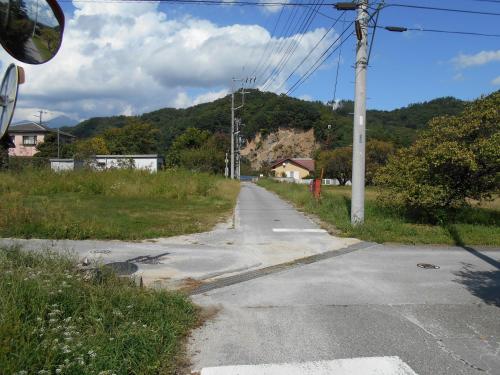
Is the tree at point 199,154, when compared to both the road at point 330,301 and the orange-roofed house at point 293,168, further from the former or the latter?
the road at point 330,301

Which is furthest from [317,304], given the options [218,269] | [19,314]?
[19,314]

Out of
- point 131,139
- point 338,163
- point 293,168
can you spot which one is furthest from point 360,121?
point 293,168

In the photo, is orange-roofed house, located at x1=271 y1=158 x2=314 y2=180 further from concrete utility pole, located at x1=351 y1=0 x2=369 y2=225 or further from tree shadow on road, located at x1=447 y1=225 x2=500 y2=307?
tree shadow on road, located at x1=447 y1=225 x2=500 y2=307

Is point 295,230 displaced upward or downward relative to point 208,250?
upward

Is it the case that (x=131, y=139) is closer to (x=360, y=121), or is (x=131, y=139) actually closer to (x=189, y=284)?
(x=360, y=121)

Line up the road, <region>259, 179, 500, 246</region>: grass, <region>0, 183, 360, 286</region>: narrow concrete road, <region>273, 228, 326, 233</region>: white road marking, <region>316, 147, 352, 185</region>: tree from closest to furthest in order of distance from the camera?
the road
<region>0, 183, 360, 286</region>: narrow concrete road
<region>259, 179, 500, 246</region>: grass
<region>273, 228, 326, 233</region>: white road marking
<region>316, 147, 352, 185</region>: tree

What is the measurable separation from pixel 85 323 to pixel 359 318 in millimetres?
3212

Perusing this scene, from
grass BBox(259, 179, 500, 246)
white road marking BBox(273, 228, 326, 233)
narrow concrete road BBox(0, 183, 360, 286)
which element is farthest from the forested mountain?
narrow concrete road BBox(0, 183, 360, 286)

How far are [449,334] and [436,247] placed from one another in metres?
6.50

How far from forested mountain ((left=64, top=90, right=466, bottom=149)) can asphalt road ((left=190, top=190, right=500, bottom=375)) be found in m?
62.6

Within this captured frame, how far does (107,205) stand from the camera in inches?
742

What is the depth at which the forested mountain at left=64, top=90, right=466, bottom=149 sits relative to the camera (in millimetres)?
89919

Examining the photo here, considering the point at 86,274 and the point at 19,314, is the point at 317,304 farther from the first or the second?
the point at 19,314

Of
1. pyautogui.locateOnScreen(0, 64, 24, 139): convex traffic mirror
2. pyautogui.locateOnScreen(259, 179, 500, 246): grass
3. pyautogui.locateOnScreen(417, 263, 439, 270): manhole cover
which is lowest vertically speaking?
pyautogui.locateOnScreen(417, 263, 439, 270): manhole cover
